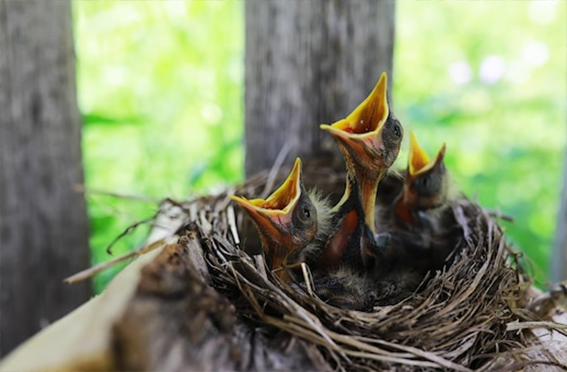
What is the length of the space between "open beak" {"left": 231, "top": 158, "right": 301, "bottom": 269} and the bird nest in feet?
0.23

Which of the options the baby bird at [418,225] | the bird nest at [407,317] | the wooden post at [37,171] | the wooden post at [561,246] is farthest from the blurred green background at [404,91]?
the bird nest at [407,317]

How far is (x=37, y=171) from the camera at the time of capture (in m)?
1.59

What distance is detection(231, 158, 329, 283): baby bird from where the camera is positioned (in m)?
1.03

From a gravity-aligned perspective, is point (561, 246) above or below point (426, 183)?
below

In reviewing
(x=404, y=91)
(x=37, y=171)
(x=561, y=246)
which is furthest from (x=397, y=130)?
(x=404, y=91)

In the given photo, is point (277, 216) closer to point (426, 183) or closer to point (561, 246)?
point (426, 183)

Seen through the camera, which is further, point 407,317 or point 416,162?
point 416,162

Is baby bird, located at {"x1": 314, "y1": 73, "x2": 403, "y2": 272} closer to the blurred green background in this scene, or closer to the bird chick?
A: the bird chick

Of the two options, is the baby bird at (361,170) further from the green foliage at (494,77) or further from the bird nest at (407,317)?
the green foliage at (494,77)

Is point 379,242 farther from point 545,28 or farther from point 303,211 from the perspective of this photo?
point 545,28

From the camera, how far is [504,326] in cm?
96

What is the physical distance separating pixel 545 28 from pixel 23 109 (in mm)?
2606

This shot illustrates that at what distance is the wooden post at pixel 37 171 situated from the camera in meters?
1.51

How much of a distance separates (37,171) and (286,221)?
85cm
